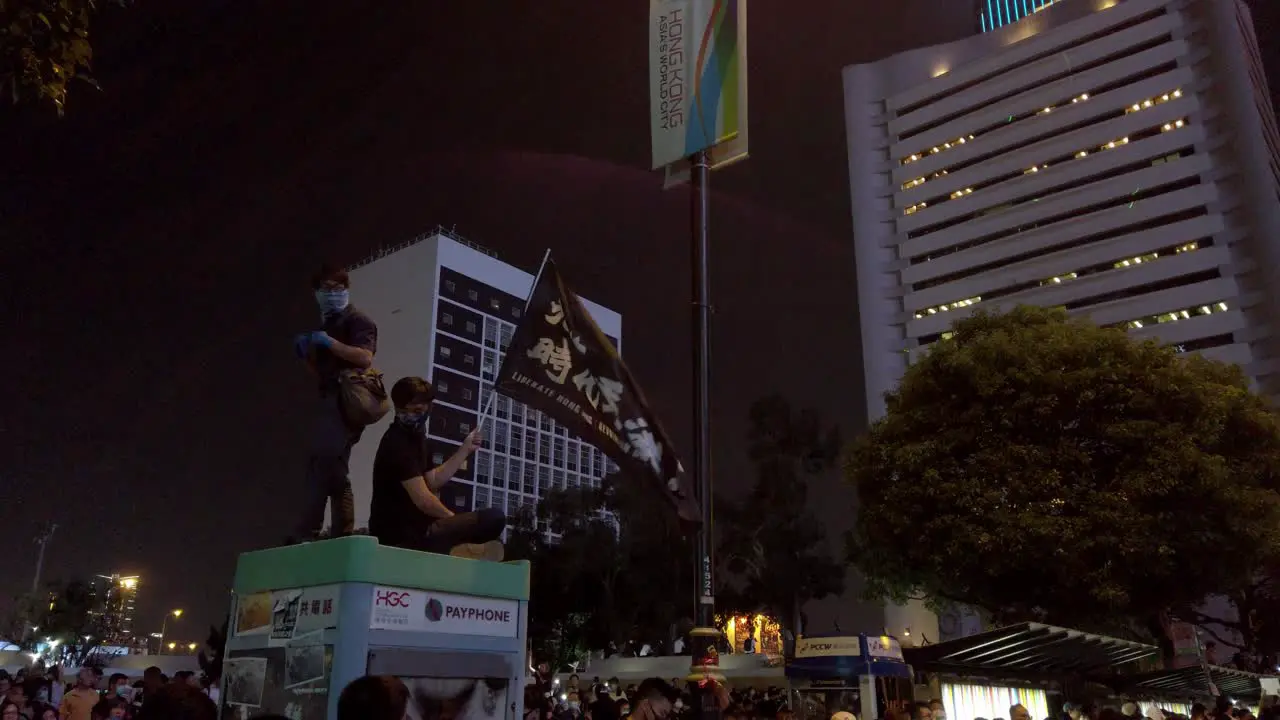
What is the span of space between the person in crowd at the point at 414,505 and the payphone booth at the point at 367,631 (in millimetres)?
308

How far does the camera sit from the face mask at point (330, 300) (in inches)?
240

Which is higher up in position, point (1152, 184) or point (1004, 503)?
point (1152, 184)

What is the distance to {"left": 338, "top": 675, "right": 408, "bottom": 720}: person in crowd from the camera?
3027mm

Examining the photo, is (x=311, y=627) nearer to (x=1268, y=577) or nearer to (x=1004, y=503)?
(x=1004, y=503)

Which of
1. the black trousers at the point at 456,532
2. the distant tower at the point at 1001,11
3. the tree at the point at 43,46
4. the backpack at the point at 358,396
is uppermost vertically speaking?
the distant tower at the point at 1001,11

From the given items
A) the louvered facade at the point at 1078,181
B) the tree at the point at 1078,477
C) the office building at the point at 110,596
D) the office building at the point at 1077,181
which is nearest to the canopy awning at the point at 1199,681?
the tree at the point at 1078,477

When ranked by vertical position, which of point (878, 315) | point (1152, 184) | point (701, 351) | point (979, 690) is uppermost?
point (1152, 184)

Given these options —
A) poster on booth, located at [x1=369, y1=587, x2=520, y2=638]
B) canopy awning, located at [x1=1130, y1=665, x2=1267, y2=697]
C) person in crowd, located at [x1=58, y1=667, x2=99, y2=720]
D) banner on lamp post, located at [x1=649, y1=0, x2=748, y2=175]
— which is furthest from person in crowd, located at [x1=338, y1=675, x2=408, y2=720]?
canopy awning, located at [x1=1130, y1=665, x2=1267, y2=697]

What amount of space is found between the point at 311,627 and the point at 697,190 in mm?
4546

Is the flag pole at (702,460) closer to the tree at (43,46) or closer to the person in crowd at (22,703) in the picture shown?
the tree at (43,46)

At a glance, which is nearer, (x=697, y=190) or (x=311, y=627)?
(x=311, y=627)

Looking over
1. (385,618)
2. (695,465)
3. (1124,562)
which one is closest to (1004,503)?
(1124,562)

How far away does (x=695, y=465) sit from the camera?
699 centimetres

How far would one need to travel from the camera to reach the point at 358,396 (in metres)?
5.96
